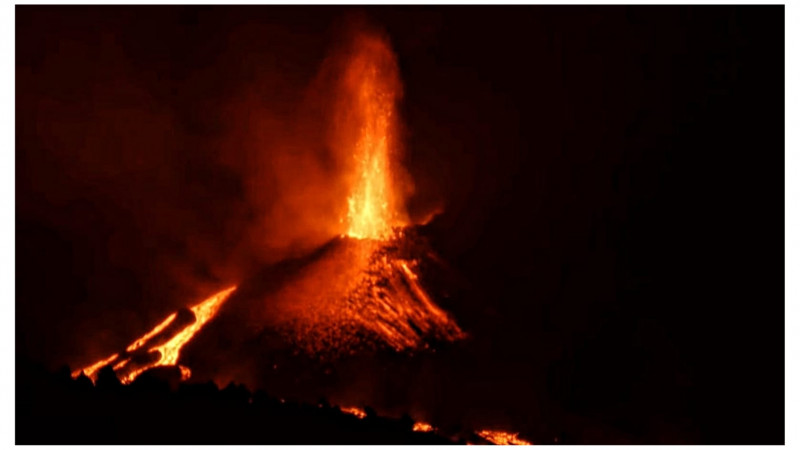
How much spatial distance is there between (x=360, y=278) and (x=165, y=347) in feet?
11.3

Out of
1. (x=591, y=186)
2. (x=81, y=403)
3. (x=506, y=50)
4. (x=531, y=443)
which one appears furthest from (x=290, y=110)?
(x=81, y=403)

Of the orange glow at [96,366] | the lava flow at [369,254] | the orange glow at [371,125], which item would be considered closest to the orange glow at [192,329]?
the orange glow at [96,366]

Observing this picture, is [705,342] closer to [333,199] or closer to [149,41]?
[333,199]

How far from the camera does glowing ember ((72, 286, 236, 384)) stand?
13.4 meters

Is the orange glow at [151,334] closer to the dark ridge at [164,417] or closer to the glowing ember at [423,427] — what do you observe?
the dark ridge at [164,417]

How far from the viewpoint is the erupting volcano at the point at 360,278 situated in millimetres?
13672

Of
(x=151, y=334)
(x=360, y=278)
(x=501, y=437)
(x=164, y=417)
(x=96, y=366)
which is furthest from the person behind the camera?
(x=151, y=334)

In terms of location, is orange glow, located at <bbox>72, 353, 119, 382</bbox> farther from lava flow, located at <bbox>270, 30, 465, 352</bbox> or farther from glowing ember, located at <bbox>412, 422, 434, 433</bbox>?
glowing ember, located at <bbox>412, 422, 434, 433</bbox>

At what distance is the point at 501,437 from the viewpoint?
1176cm

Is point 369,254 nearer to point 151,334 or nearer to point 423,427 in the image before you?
point 151,334

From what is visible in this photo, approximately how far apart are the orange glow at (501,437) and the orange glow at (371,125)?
6.02 metres

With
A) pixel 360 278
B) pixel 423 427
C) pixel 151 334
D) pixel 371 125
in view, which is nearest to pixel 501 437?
pixel 423 427

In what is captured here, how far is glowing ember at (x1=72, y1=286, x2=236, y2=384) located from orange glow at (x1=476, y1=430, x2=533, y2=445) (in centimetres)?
446

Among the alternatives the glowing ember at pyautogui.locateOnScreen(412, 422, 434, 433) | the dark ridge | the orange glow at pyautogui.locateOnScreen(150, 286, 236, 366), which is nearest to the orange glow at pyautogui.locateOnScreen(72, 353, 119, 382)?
the orange glow at pyautogui.locateOnScreen(150, 286, 236, 366)
